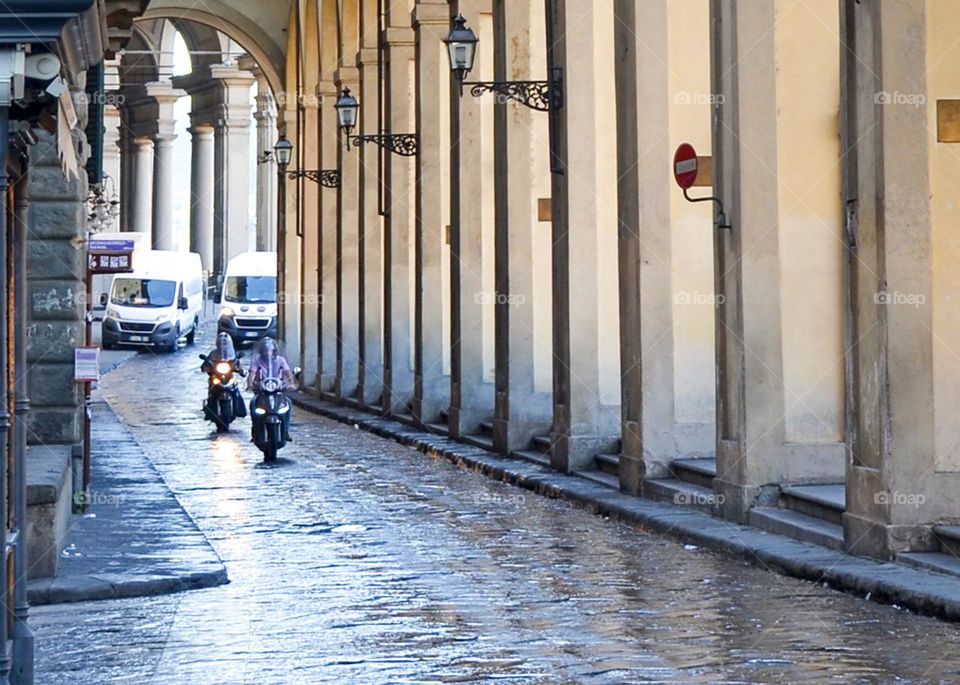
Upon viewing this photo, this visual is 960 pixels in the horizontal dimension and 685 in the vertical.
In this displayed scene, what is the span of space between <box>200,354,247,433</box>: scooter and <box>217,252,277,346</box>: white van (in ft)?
75.5

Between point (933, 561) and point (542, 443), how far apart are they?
357 inches

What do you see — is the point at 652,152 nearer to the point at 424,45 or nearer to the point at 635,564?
the point at 635,564

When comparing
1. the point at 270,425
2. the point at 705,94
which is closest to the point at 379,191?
the point at 270,425

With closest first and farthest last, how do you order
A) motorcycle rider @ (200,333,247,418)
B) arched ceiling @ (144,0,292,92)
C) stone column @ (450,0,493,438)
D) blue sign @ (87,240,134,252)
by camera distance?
blue sign @ (87,240,134,252) → stone column @ (450,0,493,438) → motorcycle rider @ (200,333,247,418) → arched ceiling @ (144,0,292,92)

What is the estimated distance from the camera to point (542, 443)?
1900 cm

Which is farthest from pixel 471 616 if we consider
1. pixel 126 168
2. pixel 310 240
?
pixel 126 168

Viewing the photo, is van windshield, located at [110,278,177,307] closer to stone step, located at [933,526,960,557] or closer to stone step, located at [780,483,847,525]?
stone step, located at [780,483,847,525]

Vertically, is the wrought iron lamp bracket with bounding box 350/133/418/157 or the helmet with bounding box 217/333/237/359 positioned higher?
the wrought iron lamp bracket with bounding box 350/133/418/157

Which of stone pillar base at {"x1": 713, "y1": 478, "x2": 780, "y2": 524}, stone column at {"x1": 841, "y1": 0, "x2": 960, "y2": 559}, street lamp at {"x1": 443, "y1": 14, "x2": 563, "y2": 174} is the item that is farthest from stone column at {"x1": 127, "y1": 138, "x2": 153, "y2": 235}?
stone column at {"x1": 841, "y1": 0, "x2": 960, "y2": 559}

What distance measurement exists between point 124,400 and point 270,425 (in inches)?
494

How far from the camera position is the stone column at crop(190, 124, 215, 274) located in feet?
196

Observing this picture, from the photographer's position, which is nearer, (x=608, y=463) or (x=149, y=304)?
(x=608, y=463)

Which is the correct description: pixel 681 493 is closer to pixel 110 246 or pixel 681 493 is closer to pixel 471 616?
pixel 471 616

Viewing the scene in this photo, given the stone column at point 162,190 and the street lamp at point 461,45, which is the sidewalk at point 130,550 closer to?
the street lamp at point 461,45
